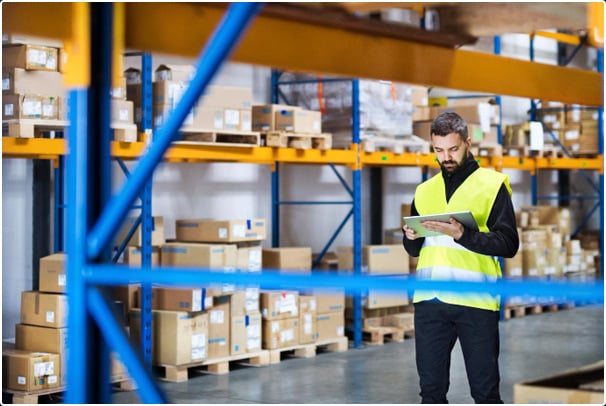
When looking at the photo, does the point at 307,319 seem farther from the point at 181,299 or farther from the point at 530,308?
the point at 530,308

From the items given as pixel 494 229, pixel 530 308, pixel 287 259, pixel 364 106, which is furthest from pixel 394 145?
pixel 494 229

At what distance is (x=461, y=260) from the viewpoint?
15.9ft

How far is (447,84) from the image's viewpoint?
15.3ft

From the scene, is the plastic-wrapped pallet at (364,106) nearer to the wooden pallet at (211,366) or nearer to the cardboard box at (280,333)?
the cardboard box at (280,333)

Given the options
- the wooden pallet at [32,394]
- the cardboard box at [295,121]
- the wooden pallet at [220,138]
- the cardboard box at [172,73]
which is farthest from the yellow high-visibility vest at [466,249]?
the cardboard box at [295,121]

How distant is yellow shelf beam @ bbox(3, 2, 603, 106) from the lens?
3244 millimetres

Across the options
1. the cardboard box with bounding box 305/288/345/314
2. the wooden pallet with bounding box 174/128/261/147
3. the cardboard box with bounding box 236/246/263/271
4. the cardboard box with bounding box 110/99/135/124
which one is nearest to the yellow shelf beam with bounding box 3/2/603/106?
the cardboard box with bounding box 110/99/135/124

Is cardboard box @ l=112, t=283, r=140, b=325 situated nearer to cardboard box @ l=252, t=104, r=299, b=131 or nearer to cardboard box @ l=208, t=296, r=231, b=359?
cardboard box @ l=208, t=296, r=231, b=359

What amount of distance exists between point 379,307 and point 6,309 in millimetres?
3884

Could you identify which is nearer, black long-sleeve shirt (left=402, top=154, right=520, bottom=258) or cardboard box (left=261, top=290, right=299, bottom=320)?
black long-sleeve shirt (left=402, top=154, right=520, bottom=258)

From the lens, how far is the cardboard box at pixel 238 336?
9.15 metres

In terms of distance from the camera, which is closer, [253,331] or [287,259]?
[253,331]

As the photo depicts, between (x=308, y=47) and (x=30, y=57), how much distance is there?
433 cm

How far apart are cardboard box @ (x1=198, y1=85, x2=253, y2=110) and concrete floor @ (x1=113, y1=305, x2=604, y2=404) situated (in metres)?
2.35
